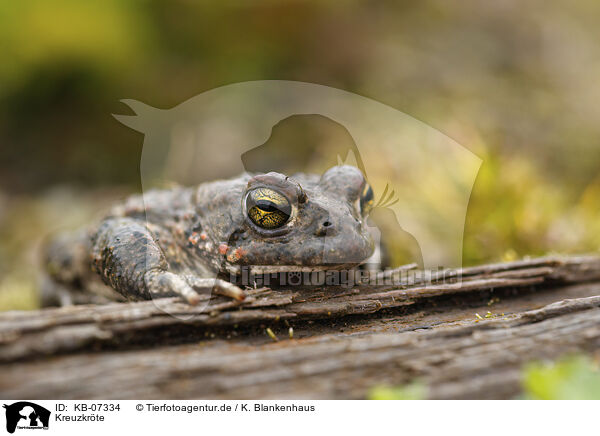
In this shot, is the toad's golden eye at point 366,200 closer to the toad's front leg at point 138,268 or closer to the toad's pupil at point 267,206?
the toad's pupil at point 267,206

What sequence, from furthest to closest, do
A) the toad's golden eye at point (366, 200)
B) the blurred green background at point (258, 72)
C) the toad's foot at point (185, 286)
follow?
the blurred green background at point (258, 72) < the toad's golden eye at point (366, 200) < the toad's foot at point (185, 286)

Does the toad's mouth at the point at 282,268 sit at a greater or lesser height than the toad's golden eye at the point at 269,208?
lesser

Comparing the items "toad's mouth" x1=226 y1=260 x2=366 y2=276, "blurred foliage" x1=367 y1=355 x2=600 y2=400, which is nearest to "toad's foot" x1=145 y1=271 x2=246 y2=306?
"toad's mouth" x1=226 y1=260 x2=366 y2=276

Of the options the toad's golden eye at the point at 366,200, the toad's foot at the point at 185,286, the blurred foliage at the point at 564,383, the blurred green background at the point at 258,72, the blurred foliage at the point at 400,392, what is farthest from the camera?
the blurred green background at the point at 258,72

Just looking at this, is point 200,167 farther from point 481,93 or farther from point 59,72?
point 481,93

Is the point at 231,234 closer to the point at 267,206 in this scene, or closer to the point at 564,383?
the point at 267,206

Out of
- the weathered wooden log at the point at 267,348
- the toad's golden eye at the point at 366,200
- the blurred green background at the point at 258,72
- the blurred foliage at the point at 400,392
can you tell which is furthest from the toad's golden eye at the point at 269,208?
the blurred green background at the point at 258,72

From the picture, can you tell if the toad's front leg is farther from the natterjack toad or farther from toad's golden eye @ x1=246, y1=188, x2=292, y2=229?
Result: toad's golden eye @ x1=246, y1=188, x2=292, y2=229
